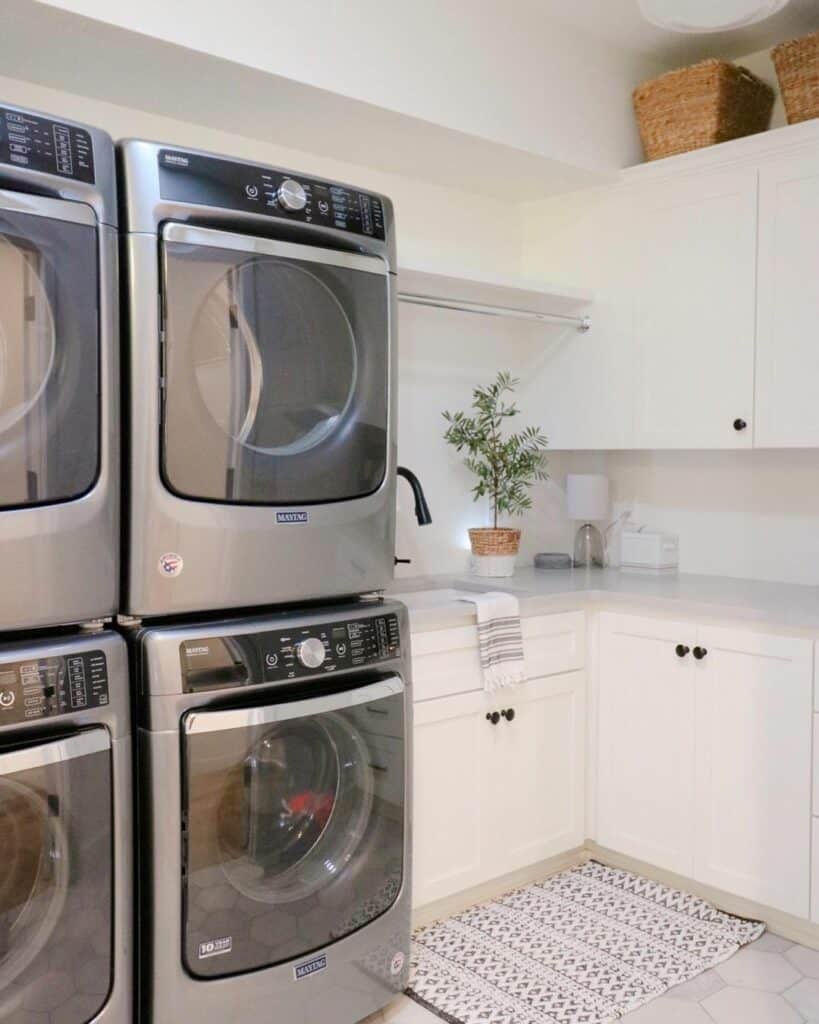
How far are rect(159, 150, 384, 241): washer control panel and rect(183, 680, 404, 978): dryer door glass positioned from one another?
95 centimetres

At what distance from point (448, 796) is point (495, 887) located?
40cm

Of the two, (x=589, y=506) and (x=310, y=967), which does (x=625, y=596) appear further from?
(x=310, y=967)

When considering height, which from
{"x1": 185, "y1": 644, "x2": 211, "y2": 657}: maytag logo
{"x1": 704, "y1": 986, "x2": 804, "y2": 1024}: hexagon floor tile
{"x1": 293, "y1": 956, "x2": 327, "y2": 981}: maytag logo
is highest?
{"x1": 185, "y1": 644, "x2": 211, "y2": 657}: maytag logo

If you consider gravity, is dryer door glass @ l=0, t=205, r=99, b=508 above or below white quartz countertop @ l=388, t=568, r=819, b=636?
above

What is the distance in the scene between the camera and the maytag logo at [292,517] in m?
1.90

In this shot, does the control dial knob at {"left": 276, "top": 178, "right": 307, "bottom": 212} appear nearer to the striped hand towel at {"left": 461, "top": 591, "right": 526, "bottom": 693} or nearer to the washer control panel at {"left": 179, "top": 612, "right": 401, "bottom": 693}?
the washer control panel at {"left": 179, "top": 612, "right": 401, "bottom": 693}

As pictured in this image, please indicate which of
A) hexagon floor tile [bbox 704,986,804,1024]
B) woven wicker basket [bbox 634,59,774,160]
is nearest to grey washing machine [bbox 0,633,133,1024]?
hexagon floor tile [bbox 704,986,804,1024]

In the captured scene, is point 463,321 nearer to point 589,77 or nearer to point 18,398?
point 589,77

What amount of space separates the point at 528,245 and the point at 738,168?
2.78 feet

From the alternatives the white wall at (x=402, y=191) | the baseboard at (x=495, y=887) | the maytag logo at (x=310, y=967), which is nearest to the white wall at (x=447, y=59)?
the white wall at (x=402, y=191)

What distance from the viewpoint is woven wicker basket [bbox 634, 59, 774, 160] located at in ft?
9.55

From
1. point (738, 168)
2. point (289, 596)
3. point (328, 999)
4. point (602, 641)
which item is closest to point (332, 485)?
point (289, 596)

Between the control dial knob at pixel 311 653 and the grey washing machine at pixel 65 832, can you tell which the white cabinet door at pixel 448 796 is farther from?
the grey washing machine at pixel 65 832

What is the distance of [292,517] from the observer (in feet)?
6.30
